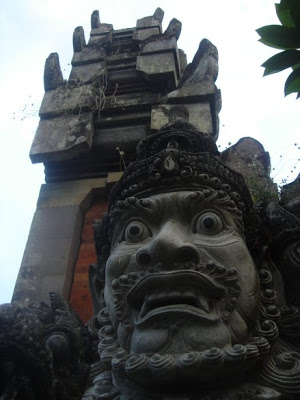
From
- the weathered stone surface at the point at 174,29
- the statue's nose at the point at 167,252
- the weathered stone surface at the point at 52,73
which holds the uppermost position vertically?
the weathered stone surface at the point at 174,29

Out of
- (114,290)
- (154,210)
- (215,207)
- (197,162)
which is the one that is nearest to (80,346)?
(114,290)

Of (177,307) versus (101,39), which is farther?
(101,39)

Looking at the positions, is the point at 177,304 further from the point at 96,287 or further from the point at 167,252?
the point at 96,287

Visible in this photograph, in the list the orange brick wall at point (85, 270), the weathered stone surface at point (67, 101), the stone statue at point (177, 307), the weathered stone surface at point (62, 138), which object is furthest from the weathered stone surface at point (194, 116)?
the stone statue at point (177, 307)

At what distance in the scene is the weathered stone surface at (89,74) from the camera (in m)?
6.04

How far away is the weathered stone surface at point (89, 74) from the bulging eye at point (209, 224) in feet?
12.1

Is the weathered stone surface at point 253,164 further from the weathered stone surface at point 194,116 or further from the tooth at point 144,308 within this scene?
the tooth at point 144,308

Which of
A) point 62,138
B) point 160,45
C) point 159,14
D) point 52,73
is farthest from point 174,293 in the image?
point 159,14

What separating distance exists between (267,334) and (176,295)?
1.64 ft

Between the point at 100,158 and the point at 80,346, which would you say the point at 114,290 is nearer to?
the point at 80,346

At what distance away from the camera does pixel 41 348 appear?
81.3 inches

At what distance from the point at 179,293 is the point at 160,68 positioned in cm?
409

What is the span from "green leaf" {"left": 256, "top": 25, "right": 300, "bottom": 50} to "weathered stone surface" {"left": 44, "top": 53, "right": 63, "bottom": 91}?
3.60m

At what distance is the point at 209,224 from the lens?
2658mm
